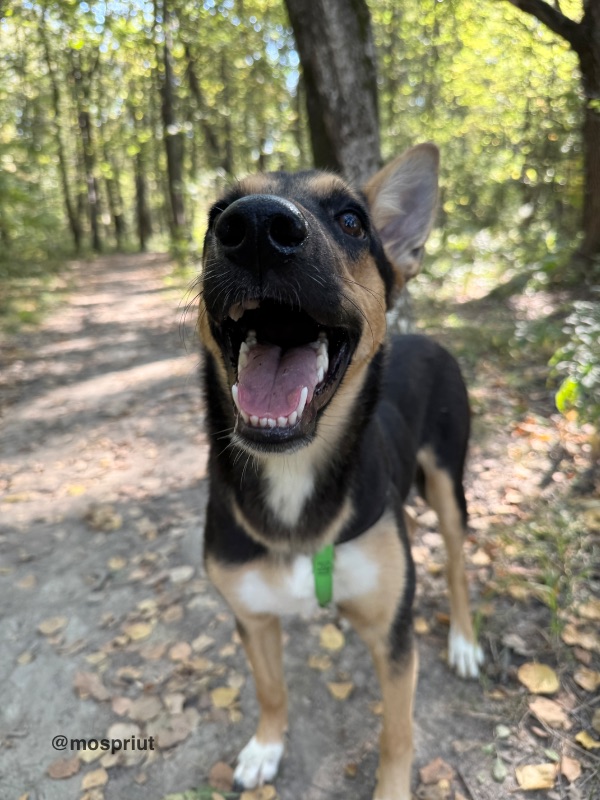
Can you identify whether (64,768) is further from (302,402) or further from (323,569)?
(302,402)

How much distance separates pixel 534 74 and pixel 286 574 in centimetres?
1005

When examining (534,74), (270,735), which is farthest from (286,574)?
(534,74)

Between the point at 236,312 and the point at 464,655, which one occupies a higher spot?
the point at 236,312

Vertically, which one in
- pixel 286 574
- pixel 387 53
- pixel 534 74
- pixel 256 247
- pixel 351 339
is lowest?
pixel 286 574

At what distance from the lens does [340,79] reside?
5090 millimetres

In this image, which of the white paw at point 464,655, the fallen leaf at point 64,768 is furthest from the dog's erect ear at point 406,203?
the fallen leaf at point 64,768

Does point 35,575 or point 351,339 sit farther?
point 35,575

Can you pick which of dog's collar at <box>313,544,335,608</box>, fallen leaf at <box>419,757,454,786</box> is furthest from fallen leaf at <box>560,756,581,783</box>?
dog's collar at <box>313,544,335,608</box>

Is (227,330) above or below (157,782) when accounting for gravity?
above

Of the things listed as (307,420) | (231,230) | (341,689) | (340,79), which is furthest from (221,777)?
(340,79)

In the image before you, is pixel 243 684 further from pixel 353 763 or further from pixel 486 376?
pixel 486 376

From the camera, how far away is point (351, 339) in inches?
86.0

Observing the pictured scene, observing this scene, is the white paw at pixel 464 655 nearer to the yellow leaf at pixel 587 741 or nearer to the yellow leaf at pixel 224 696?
the yellow leaf at pixel 587 741

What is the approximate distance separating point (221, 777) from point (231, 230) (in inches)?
103
